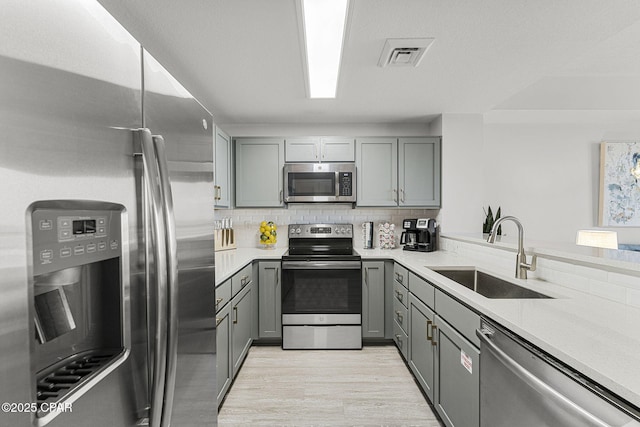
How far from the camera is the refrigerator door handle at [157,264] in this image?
0.74m

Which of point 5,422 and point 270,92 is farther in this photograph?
point 270,92

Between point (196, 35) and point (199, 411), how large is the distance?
6.15ft

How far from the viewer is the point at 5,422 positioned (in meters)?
0.44

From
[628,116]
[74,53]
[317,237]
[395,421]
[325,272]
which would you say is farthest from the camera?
[628,116]

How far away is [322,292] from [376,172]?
4.65ft

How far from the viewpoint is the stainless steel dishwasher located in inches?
33.7

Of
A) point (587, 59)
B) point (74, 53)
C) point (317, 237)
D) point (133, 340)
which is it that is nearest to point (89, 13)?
point (74, 53)

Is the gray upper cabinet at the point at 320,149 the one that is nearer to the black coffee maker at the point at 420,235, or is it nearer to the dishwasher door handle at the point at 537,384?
the black coffee maker at the point at 420,235

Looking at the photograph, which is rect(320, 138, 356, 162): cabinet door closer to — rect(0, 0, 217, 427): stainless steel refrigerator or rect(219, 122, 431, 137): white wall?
rect(219, 122, 431, 137): white wall

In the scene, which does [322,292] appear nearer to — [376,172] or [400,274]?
[400,274]

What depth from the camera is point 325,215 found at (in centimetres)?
398

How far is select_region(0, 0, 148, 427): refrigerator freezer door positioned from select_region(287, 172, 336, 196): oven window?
2878mm

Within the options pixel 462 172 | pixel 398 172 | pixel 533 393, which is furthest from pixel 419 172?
pixel 533 393

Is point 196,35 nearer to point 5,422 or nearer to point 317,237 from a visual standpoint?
point 5,422
